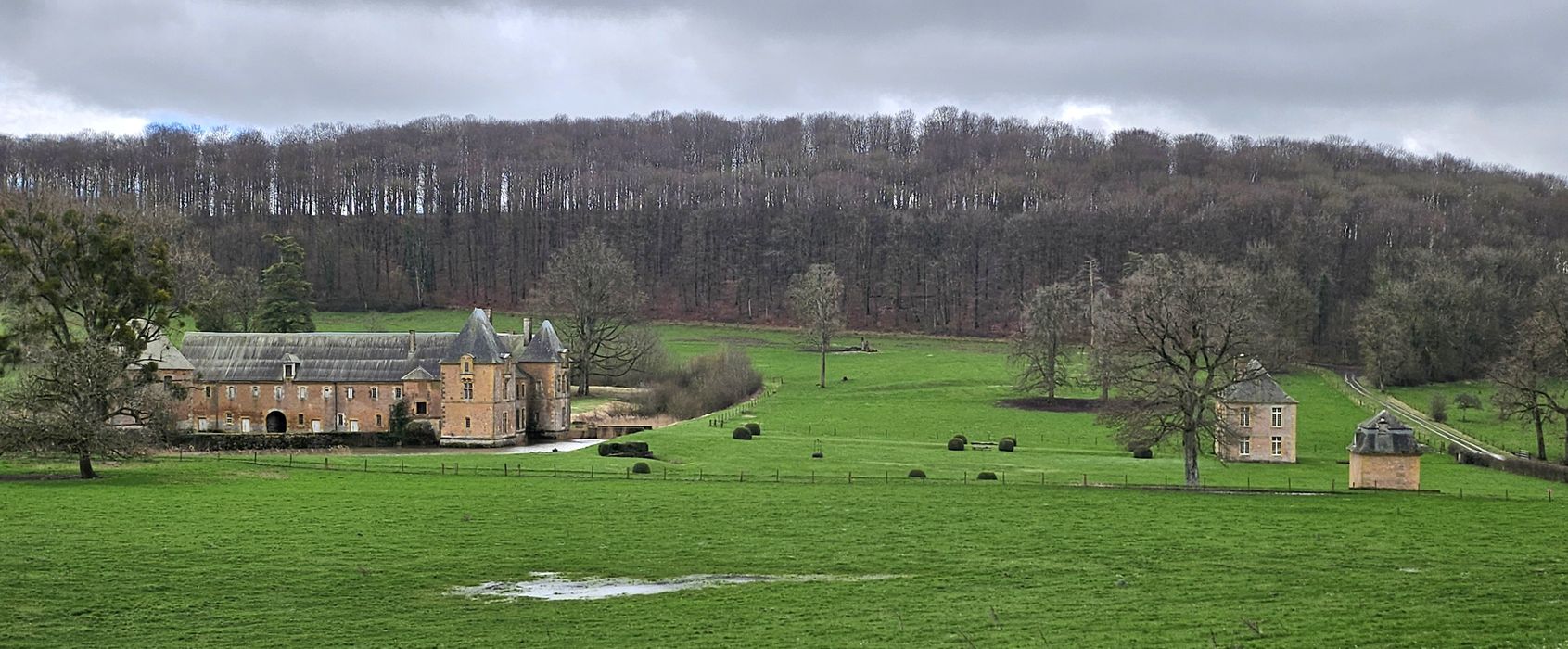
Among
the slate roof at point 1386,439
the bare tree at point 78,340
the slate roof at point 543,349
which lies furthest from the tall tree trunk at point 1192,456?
the bare tree at point 78,340

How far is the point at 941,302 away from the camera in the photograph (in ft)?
467

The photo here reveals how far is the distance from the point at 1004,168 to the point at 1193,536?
6391 inches

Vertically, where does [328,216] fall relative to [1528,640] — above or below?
above

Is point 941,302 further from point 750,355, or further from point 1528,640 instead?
point 1528,640

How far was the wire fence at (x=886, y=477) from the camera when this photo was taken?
2103 inches

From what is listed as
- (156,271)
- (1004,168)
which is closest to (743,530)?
(156,271)

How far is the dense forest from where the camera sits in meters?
126

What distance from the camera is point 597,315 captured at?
324 feet

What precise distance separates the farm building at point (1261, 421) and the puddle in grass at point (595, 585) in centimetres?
4036

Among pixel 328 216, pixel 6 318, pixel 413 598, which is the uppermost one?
pixel 328 216

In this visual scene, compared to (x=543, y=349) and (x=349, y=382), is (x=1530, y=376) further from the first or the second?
(x=349, y=382)

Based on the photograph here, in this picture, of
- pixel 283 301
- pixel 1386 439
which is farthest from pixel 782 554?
pixel 283 301

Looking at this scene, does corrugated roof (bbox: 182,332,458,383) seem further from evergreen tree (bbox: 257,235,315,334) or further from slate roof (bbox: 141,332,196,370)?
evergreen tree (bbox: 257,235,315,334)

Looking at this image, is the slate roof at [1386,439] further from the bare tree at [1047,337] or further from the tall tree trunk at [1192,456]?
the bare tree at [1047,337]
